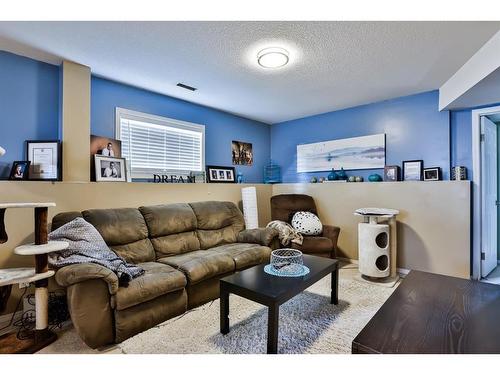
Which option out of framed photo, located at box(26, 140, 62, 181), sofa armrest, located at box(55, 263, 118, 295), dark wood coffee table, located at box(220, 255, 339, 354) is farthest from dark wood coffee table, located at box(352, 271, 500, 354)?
framed photo, located at box(26, 140, 62, 181)

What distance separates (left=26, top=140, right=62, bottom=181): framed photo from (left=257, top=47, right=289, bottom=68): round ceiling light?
2202mm

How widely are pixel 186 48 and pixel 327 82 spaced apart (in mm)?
1724

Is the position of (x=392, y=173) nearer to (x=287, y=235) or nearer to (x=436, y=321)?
(x=287, y=235)

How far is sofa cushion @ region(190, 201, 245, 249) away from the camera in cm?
312

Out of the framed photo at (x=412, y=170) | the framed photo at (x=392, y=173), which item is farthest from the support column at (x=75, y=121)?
the framed photo at (x=412, y=170)

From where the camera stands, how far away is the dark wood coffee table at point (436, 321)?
1060 mm

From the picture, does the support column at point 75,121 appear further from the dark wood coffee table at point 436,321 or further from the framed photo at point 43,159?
the dark wood coffee table at point 436,321

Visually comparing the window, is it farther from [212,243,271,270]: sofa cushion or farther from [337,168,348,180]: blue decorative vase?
[337,168,348,180]: blue decorative vase

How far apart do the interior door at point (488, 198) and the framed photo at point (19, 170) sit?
4.98m

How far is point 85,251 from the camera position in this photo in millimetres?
1933
